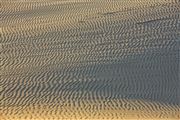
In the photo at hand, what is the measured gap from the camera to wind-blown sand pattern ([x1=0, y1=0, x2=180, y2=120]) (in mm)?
14988

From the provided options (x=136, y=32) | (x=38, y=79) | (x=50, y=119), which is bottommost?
(x=50, y=119)

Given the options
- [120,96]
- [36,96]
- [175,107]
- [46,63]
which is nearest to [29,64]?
[46,63]

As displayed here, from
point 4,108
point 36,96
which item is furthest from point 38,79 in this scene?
point 4,108

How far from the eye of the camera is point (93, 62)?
17828 millimetres

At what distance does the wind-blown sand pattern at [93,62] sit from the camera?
15.0m

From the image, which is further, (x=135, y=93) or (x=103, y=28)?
(x=103, y=28)

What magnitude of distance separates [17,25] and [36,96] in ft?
23.5

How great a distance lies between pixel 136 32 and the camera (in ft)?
65.0

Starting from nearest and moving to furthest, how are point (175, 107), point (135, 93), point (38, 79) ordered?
point (175, 107), point (135, 93), point (38, 79)

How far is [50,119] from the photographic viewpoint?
44.5 ft

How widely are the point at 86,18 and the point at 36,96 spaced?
6.93 meters

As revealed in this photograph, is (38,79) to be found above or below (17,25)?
below

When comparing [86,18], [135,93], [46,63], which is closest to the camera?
[135,93]

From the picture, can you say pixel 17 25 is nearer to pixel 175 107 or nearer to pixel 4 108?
pixel 4 108
